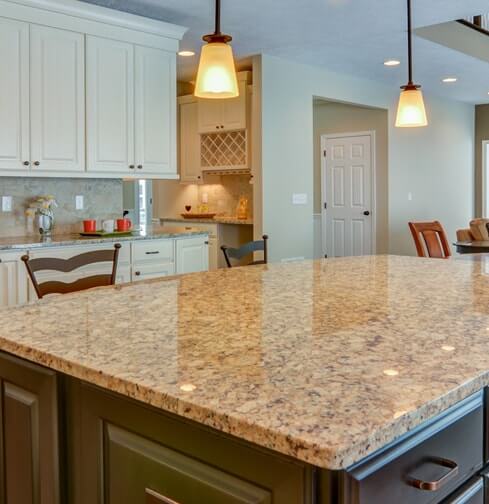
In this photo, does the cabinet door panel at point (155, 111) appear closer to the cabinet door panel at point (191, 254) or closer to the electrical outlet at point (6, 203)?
the cabinet door panel at point (191, 254)

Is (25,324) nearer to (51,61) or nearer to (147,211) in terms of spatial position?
(51,61)

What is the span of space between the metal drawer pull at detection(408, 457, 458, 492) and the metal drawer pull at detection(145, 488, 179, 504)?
1.24 feet

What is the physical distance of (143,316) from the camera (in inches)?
57.7

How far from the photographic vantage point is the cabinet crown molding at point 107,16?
3.99 meters

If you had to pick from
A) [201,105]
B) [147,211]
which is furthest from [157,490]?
[147,211]

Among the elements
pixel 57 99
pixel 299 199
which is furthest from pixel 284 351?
pixel 299 199

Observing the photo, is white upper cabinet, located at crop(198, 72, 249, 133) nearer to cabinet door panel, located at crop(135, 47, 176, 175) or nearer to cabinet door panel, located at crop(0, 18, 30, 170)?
cabinet door panel, located at crop(135, 47, 176, 175)

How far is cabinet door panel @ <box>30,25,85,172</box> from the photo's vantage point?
4062 millimetres

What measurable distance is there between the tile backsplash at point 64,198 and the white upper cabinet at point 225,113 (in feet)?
5.96

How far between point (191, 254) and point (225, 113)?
2315 mm

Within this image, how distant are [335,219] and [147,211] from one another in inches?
111

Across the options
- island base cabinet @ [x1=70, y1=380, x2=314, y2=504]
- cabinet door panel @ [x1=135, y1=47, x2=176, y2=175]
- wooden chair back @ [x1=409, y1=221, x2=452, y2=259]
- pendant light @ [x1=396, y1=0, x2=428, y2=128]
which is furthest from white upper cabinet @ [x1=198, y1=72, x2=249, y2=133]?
island base cabinet @ [x1=70, y1=380, x2=314, y2=504]

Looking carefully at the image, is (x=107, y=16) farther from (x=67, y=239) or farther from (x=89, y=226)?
(x=67, y=239)

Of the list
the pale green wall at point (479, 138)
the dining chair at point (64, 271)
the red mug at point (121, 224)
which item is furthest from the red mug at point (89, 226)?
the pale green wall at point (479, 138)
